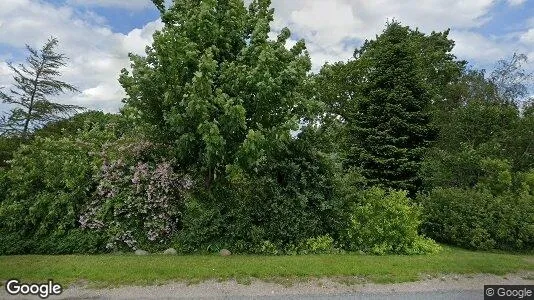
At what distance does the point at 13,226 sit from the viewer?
1023 centimetres

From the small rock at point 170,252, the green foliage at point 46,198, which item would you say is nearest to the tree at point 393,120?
the small rock at point 170,252

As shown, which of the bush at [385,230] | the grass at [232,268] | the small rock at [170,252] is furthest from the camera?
the bush at [385,230]

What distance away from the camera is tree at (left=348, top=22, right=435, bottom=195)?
58.5 ft

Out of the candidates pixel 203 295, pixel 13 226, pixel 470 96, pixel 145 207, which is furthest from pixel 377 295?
pixel 470 96

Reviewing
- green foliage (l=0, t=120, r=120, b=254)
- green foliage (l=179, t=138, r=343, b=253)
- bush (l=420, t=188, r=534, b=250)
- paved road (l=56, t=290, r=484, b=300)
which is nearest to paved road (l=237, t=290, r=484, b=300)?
paved road (l=56, t=290, r=484, b=300)

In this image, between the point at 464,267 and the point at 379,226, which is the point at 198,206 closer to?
the point at 379,226

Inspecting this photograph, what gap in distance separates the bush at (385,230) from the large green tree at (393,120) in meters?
6.30

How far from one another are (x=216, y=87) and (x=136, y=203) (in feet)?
11.5

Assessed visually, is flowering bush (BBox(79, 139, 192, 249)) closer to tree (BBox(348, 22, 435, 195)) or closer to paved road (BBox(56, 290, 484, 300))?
paved road (BBox(56, 290, 484, 300))

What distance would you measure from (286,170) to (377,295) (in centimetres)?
454

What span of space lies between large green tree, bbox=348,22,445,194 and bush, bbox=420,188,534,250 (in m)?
4.20

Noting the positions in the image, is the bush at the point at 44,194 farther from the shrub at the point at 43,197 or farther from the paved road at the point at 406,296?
the paved road at the point at 406,296

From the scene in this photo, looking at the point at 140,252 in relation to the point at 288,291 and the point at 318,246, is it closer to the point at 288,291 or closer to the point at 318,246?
the point at 318,246

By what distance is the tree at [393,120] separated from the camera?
58.5ft
